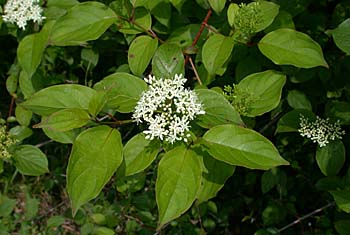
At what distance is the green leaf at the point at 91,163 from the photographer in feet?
4.99

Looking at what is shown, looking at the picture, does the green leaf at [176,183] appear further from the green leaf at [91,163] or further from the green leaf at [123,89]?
the green leaf at [123,89]

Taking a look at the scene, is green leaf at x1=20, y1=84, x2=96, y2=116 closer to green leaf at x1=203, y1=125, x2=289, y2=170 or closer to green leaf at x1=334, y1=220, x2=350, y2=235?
green leaf at x1=203, y1=125, x2=289, y2=170

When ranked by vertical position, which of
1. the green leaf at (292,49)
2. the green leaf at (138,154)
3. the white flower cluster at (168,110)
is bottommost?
the green leaf at (138,154)

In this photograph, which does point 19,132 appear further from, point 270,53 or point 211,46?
point 270,53

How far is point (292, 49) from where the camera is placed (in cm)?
201

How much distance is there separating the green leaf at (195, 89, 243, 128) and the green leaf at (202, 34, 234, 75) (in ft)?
0.78

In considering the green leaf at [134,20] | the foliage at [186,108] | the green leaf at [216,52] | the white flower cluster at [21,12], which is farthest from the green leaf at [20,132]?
the green leaf at [216,52]

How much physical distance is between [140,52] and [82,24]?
0.30 metres

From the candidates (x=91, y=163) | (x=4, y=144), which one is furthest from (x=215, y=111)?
(x=4, y=144)

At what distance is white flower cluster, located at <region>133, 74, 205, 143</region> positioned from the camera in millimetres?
1684

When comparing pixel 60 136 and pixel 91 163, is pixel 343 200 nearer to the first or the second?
pixel 91 163

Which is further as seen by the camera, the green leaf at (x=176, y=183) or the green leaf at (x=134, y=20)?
the green leaf at (x=134, y=20)

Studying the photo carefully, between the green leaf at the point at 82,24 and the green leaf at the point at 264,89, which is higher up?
the green leaf at the point at 82,24

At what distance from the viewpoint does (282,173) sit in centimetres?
274
